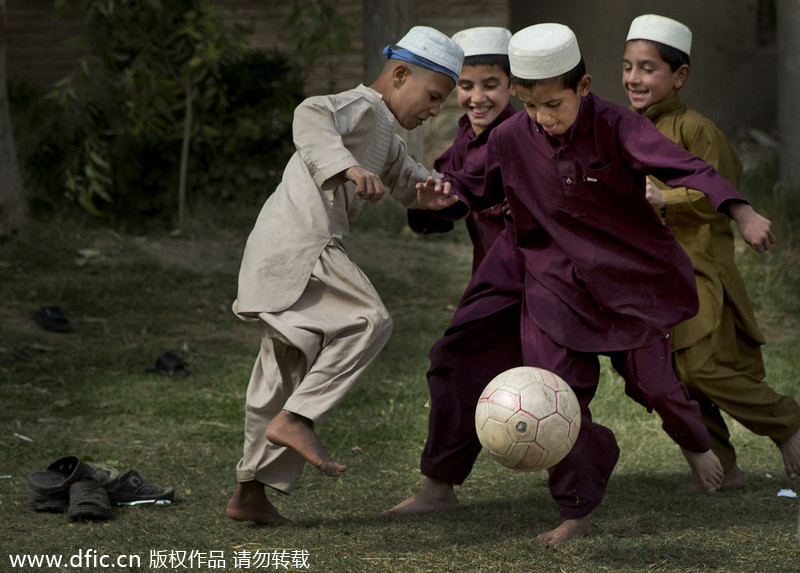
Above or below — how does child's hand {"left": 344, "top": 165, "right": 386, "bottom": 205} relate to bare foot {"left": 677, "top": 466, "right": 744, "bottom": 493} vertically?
above

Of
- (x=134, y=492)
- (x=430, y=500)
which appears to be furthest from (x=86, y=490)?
(x=430, y=500)

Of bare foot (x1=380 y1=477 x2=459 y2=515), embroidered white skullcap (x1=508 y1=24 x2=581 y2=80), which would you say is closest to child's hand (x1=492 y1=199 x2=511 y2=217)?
embroidered white skullcap (x1=508 y1=24 x2=581 y2=80)

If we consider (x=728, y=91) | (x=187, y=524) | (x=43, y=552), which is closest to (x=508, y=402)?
(x=187, y=524)

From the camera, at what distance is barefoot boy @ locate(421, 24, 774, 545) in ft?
11.9

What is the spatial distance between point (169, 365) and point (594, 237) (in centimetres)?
330

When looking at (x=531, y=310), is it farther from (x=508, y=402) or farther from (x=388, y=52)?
(x=388, y=52)

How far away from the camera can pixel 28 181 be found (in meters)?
10.2

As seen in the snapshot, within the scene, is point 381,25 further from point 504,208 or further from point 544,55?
point 544,55

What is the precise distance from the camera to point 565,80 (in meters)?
3.60

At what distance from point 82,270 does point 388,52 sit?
4.92 metres

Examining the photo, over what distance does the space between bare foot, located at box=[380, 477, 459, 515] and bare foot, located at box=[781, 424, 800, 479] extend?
136 cm

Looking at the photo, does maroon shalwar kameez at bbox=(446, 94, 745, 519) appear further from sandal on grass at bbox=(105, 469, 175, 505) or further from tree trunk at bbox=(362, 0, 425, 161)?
tree trunk at bbox=(362, 0, 425, 161)

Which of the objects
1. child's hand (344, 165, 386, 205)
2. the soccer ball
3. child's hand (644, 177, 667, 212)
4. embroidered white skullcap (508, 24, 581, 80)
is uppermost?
embroidered white skullcap (508, 24, 581, 80)

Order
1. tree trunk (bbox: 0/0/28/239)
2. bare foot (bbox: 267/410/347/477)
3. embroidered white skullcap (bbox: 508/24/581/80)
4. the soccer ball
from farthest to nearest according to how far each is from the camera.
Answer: tree trunk (bbox: 0/0/28/239)
embroidered white skullcap (bbox: 508/24/581/80)
bare foot (bbox: 267/410/347/477)
the soccer ball
